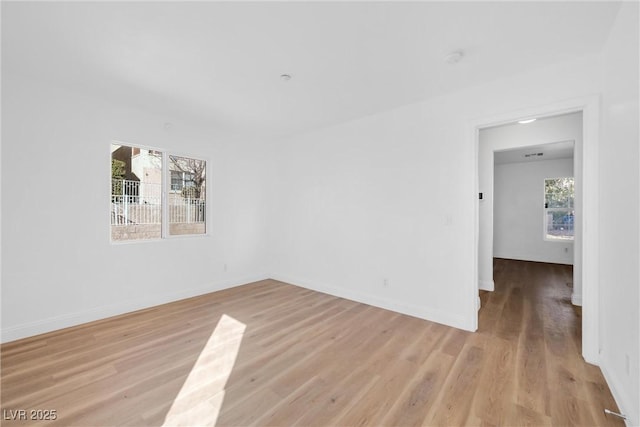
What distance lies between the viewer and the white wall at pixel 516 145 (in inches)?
145

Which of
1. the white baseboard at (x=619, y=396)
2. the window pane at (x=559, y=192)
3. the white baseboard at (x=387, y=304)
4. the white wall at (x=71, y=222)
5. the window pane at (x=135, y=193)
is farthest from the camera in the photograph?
the window pane at (x=559, y=192)

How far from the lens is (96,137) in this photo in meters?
3.21

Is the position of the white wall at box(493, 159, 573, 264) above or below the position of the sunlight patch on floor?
above

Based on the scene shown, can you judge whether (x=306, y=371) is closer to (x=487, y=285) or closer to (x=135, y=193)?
(x=135, y=193)

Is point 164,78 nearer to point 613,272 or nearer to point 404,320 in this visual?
point 404,320

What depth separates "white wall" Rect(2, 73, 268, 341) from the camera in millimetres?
2707

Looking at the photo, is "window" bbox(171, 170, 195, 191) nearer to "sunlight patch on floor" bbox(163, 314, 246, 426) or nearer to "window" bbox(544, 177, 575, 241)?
"sunlight patch on floor" bbox(163, 314, 246, 426)

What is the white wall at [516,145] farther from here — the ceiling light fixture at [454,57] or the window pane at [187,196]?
the window pane at [187,196]

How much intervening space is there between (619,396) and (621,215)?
3.82ft

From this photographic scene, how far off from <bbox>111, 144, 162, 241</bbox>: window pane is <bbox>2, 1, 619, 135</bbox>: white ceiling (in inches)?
31.3

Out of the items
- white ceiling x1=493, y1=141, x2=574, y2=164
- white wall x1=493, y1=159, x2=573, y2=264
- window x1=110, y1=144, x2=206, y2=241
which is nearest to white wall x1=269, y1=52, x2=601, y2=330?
window x1=110, y1=144, x2=206, y2=241

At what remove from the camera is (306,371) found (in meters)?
2.21

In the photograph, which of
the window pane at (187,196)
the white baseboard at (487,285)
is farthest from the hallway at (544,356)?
the window pane at (187,196)

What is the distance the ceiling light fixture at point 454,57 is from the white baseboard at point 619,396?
2596 mm
